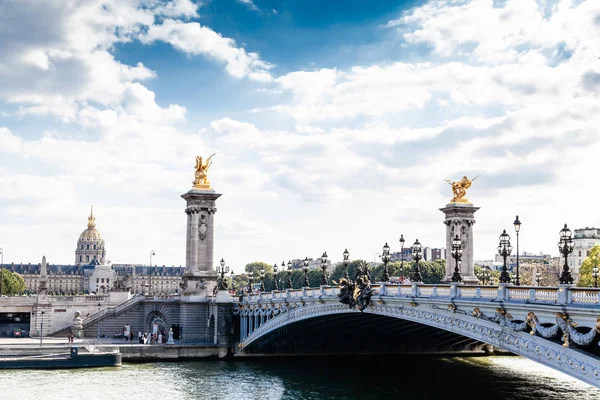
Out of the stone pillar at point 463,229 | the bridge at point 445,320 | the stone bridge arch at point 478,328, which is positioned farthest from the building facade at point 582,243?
the stone bridge arch at point 478,328

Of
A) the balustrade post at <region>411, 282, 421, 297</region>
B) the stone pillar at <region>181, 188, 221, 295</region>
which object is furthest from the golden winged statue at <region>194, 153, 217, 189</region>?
the balustrade post at <region>411, 282, 421, 297</region>

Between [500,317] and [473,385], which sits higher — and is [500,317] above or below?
above

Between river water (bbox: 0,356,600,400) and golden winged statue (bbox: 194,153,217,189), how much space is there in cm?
1781

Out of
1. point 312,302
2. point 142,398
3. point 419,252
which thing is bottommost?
point 142,398

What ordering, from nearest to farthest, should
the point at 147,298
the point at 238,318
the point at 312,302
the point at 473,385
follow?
the point at 473,385 < the point at 312,302 < the point at 238,318 < the point at 147,298

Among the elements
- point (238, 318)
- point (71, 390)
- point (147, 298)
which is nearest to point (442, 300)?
point (71, 390)

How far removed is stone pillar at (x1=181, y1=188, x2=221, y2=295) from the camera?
70.9 metres

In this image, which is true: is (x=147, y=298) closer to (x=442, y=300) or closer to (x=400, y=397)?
(x=400, y=397)

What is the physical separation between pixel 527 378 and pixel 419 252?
12.0 metres

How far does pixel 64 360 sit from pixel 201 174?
23683 millimetres

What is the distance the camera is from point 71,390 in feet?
150

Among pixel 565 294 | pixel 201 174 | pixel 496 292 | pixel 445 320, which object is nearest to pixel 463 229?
pixel 201 174

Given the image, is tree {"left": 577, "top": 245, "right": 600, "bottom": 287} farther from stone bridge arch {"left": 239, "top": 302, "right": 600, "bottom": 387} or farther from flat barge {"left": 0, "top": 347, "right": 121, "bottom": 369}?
flat barge {"left": 0, "top": 347, "right": 121, "bottom": 369}

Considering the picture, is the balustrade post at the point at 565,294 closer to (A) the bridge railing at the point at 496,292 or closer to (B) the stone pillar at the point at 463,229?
(A) the bridge railing at the point at 496,292
